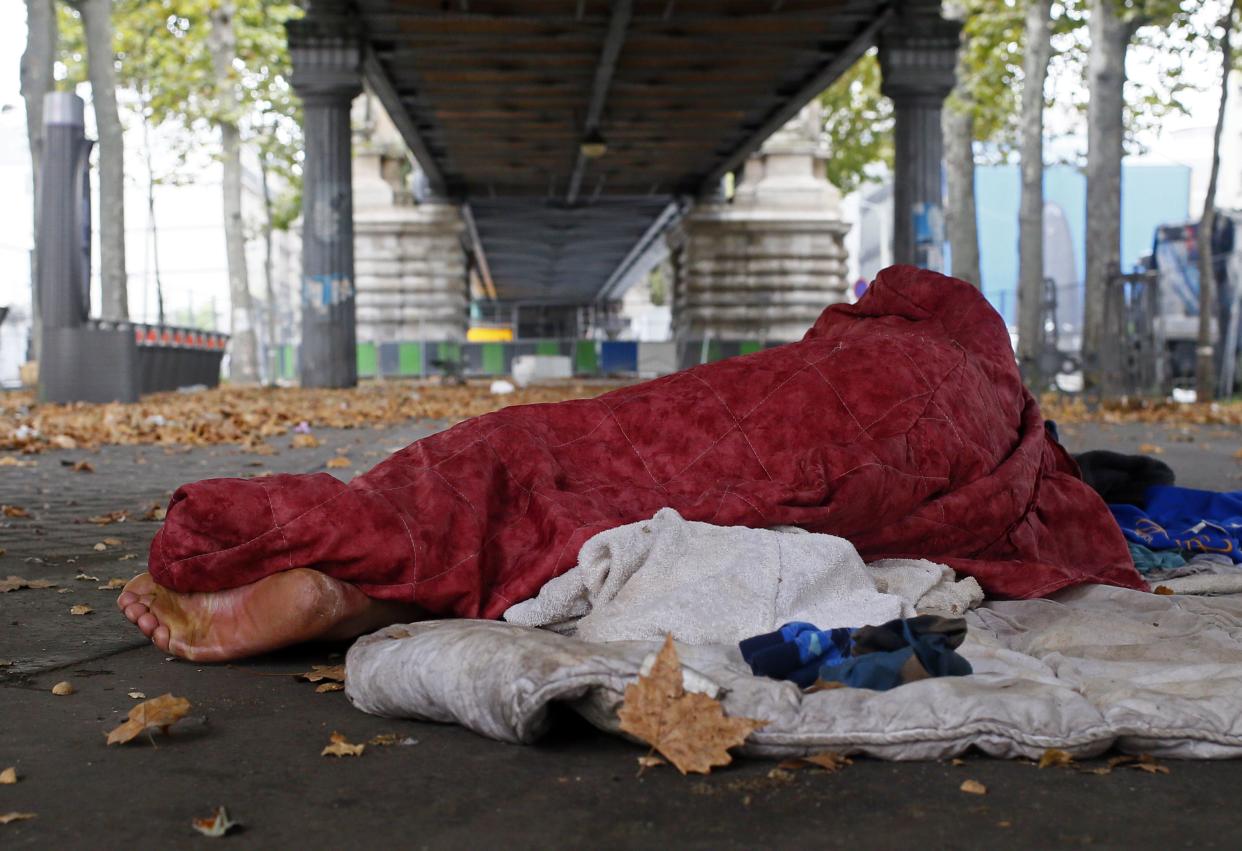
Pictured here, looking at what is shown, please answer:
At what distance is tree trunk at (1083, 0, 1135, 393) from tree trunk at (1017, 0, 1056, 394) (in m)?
0.74

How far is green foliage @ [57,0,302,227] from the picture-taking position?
2520 cm

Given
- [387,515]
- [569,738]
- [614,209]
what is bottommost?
[569,738]

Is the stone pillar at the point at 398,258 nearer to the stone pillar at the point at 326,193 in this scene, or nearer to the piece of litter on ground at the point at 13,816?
the stone pillar at the point at 326,193

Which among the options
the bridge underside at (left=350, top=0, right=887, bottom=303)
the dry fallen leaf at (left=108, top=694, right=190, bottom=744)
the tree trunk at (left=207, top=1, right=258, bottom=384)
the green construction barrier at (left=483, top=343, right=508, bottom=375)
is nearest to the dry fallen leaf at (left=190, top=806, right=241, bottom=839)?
the dry fallen leaf at (left=108, top=694, right=190, bottom=744)

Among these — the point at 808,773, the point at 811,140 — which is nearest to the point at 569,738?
the point at 808,773

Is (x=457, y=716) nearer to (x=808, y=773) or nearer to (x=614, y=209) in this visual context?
(x=808, y=773)

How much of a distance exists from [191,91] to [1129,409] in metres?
20.4

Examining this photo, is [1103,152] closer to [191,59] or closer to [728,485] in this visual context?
[728,485]

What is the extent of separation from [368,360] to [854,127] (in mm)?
13196

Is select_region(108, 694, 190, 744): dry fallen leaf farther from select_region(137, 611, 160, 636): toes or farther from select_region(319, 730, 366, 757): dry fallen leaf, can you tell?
select_region(137, 611, 160, 636): toes

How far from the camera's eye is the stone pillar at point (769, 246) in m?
33.6

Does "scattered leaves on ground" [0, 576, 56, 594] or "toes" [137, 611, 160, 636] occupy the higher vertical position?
"toes" [137, 611, 160, 636]

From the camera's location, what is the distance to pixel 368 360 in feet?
109

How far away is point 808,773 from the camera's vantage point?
2158mm
